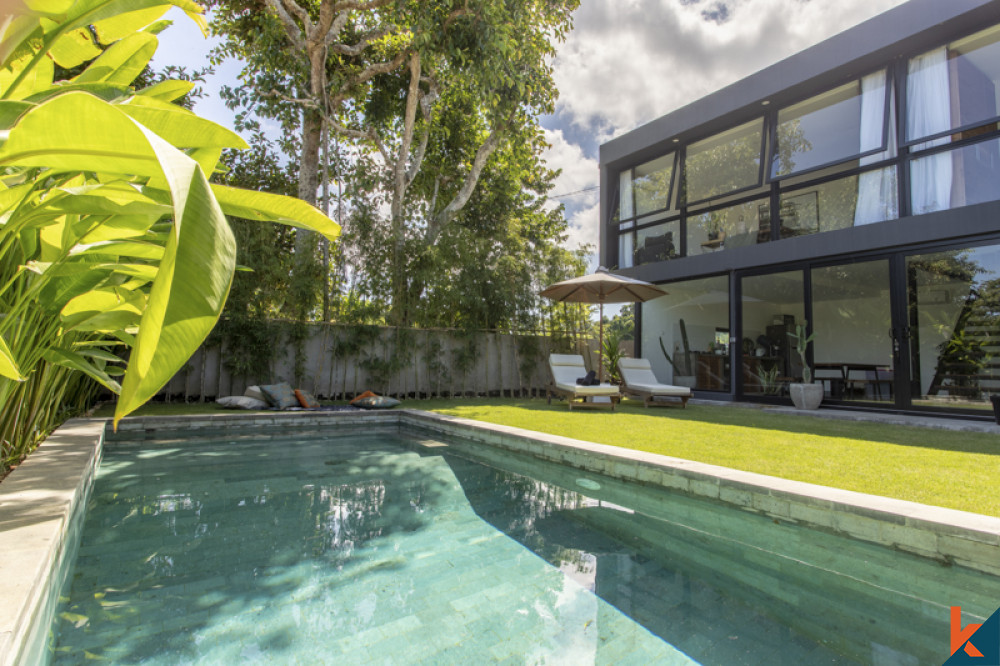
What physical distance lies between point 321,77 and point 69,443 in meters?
8.54

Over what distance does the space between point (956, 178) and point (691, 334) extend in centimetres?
438

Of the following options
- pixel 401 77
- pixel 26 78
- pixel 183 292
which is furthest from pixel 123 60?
pixel 401 77

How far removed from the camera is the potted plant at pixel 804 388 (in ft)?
23.3

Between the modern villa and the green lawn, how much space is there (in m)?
1.70

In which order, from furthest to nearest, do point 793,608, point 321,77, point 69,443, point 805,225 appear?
point 321,77 < point 805,225 < point 69,443 < point 793,608

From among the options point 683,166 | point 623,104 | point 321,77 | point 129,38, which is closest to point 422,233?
point 321,77

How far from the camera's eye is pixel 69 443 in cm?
302

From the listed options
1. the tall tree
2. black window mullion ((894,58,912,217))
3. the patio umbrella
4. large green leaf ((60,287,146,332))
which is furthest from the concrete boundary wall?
black window mullion ((894,58,912,217))

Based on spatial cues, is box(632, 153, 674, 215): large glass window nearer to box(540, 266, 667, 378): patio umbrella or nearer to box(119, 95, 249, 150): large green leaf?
box(540, 266, 667, 378): patio umbrella

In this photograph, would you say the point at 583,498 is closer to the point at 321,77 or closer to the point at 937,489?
the point at 937,489

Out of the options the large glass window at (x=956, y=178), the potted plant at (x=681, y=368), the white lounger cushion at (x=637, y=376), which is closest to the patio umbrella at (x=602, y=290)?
the white lounger cushion at (x=637, y=376)

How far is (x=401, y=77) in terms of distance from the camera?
1113 cm

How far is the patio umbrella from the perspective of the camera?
789cm

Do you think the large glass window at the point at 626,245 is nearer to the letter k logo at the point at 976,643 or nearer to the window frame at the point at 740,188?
the window frame at the point at 740,188
